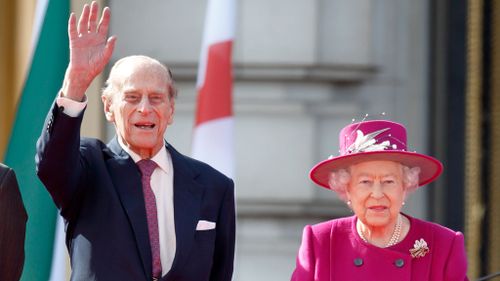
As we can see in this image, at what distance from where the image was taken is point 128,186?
191 inches

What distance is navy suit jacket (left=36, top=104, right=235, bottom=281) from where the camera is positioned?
4.63m

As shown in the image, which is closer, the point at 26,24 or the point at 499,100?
the point at 26,24

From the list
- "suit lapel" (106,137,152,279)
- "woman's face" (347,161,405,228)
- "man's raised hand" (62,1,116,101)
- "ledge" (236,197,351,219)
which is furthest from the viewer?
"ledge" (236,197,351,219)

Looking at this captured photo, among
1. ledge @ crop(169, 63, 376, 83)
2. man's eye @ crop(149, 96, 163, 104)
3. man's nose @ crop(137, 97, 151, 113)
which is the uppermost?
ledge @ crop(169, 63, 376, 83)

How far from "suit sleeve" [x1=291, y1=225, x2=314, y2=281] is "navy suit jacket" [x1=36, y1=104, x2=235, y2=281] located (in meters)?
0.27

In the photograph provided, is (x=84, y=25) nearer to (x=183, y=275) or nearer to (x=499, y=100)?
(x=183, y=275)

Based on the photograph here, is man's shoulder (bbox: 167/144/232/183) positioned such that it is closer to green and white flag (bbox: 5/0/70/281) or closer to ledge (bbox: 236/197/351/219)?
green and white flag (bbox: 5/0/70/281)

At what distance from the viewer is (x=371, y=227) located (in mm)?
4949

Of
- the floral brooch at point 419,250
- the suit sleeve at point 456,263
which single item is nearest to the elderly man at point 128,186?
the floral brooch at point 419,250

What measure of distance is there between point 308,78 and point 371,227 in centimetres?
306

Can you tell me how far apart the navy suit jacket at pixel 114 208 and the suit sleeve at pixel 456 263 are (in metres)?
0.76

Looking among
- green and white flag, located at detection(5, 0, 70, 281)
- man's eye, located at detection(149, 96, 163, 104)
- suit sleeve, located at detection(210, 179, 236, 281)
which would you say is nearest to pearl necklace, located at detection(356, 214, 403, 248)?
suit sleeve, located at detection(210, 179, 236, 281)

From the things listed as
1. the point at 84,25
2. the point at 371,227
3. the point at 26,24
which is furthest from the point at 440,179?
the point at 84,25

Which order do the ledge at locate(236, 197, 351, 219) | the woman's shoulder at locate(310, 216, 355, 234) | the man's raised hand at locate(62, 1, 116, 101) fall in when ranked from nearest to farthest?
the man's raised hand at locate(62, 1, 116, 101) < the woman's shoulder at locate(310, 216, 355, 234) < the ledge at locate(236, 197, 351, 219)
